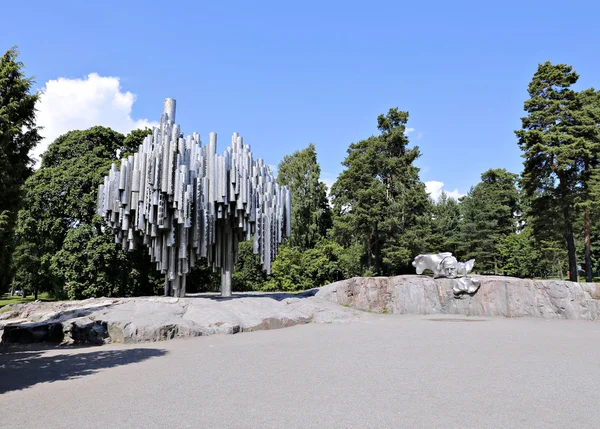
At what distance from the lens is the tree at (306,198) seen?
40188mm

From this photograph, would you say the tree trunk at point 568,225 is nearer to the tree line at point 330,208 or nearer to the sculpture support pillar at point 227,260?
the tree line at point 330,208

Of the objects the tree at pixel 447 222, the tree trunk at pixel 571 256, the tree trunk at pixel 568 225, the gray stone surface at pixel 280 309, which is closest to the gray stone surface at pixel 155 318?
the gray stone surface at pixel 280 309

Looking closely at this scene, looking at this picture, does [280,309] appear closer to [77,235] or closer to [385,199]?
[77,235]

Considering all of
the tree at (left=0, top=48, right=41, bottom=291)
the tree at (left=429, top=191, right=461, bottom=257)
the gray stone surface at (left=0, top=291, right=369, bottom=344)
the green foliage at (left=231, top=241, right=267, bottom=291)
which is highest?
the tree at (left=429, top=191, right=461, bottom=257)

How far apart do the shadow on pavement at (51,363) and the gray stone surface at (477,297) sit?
1170 centimetres

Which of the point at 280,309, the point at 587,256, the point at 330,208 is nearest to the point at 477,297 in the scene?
the point at 280,309

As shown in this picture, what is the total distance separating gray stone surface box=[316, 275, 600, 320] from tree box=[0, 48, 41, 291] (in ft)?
47.6

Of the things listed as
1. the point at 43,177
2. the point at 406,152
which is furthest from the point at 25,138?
the point at 406,152

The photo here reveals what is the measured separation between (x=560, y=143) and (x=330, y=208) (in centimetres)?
2367

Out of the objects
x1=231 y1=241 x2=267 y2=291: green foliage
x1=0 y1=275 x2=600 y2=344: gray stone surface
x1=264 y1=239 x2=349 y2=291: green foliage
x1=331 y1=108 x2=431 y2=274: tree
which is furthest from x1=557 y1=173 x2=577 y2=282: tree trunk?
x1=231 y1=241 x2=267 y2=291: green foliage

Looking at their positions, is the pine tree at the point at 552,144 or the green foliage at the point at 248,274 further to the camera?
the green foliage at the point at 248,274

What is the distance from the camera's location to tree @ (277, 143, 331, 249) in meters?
40.2

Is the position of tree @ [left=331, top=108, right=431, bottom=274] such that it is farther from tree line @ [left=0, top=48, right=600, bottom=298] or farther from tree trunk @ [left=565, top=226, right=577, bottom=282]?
tree trunk @ [left=565, top=226, right=577, bottom=282]

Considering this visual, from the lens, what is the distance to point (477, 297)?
18.6 m
